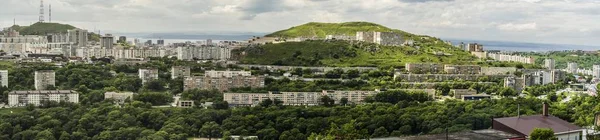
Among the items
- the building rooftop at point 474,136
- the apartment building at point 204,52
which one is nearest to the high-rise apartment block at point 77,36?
the apartment building at point 204,52

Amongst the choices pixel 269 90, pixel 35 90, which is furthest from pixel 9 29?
pixel 269 90

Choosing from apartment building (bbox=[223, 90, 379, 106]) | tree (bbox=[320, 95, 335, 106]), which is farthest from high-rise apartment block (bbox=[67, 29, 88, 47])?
tree (bbox=[320, 95, 335, 106])

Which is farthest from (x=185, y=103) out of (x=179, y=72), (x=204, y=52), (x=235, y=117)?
(x=204, y=52)

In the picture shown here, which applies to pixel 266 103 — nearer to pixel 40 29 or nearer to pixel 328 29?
pixel 328 29

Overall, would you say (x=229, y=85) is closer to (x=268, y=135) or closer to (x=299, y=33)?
(x=268, y=135)

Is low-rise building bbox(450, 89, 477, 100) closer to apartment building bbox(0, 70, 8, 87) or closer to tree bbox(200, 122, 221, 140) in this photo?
tree bbox(200, 122, 221, 140)

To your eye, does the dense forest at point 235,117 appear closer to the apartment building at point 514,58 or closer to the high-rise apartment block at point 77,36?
the apartment building at point 514,58
